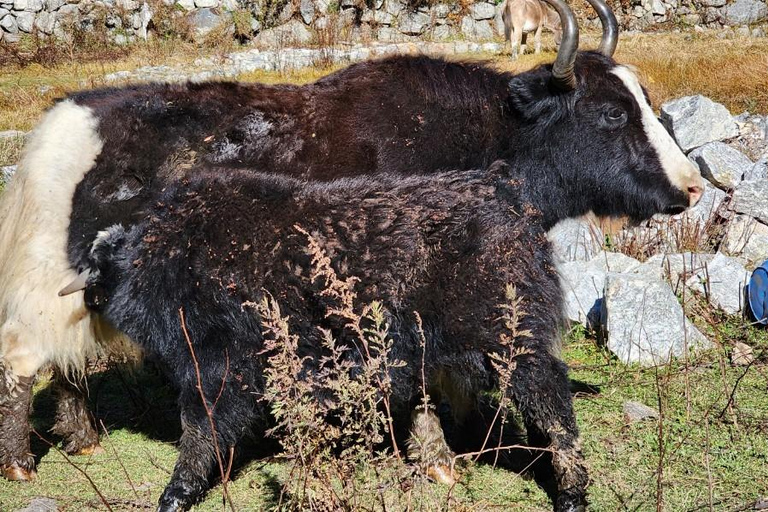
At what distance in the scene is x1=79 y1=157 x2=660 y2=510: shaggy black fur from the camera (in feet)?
13.5

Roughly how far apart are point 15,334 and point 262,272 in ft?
5.61

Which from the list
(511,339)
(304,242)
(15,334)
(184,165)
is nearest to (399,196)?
(304,242)

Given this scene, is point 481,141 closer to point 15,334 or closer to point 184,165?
point 184,165

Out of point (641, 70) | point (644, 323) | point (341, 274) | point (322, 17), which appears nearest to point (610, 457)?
point (644, 323)

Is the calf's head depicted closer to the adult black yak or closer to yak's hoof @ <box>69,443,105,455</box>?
the adult black yak

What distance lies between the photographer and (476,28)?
22.3 metres

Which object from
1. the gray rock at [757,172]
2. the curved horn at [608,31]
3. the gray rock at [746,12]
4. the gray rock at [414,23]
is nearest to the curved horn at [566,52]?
the curved horn at [608,31]

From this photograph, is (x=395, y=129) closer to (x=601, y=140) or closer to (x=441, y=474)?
(x=601, y=140)

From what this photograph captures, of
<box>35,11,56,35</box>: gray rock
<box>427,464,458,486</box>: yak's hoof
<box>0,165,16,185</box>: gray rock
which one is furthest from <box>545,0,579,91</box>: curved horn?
<box>35,11,56,35</box>: gray rock

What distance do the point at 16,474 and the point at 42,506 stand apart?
28.4 inches

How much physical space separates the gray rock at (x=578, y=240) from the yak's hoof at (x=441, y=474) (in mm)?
3100

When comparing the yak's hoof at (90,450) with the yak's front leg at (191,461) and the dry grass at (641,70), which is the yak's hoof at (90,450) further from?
the dry grass at (641,70)

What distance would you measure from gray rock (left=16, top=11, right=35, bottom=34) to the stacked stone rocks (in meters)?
15.1

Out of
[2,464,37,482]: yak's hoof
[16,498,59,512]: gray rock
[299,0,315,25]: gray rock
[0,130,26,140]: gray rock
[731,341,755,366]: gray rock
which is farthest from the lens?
[299,0,315,25]: gray rock
